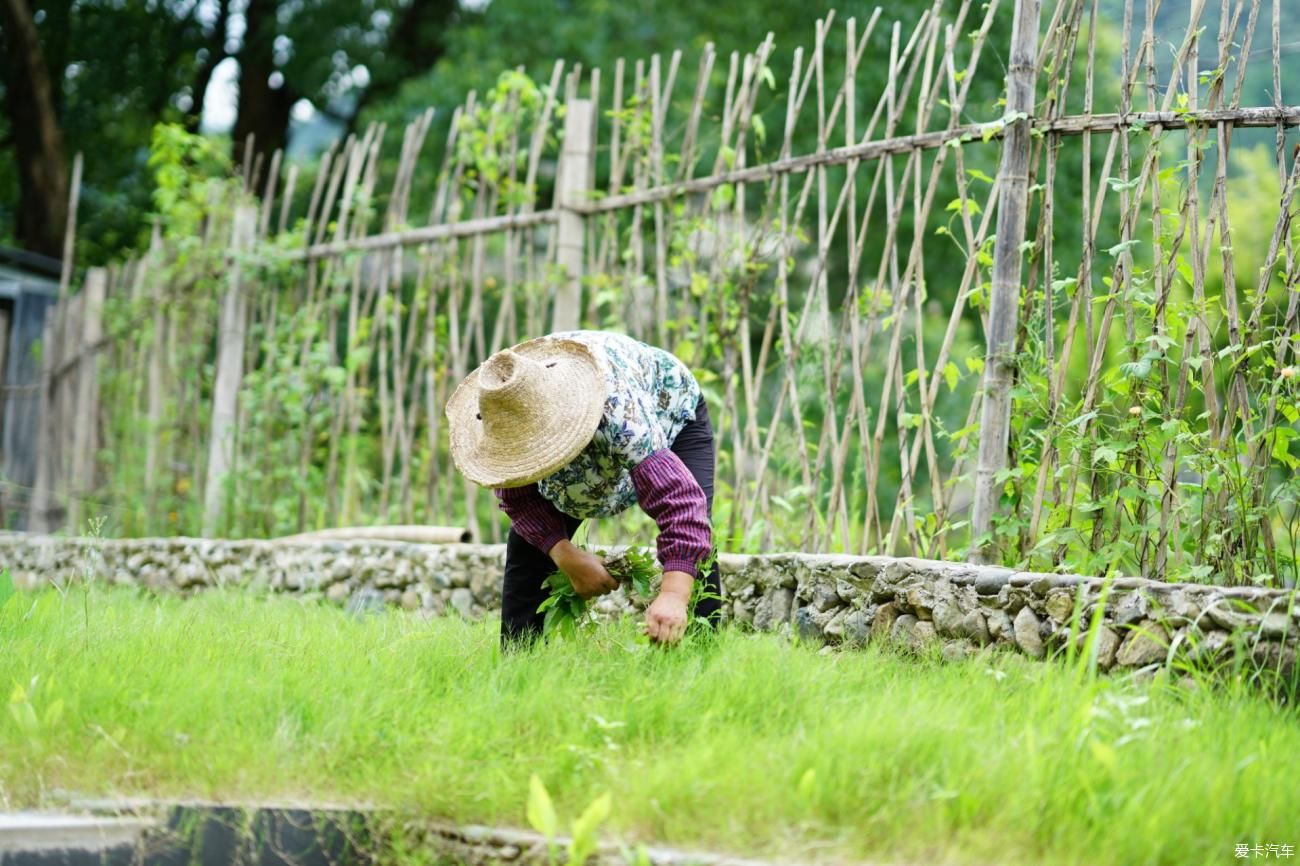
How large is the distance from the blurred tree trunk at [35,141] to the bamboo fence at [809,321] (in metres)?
4.85

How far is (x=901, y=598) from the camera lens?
3498mm

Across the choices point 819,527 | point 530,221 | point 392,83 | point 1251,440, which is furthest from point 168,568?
point 392,83

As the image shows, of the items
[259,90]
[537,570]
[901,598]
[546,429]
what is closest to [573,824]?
[546,429]

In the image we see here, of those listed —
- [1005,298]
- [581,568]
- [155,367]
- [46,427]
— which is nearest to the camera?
[581,568]

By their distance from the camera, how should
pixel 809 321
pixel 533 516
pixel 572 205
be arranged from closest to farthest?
pixel 533 516
pixel 809 321
pixel 572 205

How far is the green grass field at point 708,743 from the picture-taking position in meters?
2.23

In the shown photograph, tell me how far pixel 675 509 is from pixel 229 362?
14.6 feet

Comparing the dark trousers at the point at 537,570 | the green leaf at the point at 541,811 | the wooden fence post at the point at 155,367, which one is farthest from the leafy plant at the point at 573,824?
the wooden fence post at the point at 155,367

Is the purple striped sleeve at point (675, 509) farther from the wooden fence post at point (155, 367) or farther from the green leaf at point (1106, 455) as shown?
the wooden fence post at point (155, 367)

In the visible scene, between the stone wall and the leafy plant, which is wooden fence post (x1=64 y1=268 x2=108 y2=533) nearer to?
the stone wall

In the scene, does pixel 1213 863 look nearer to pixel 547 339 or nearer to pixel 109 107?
pixel 547 339

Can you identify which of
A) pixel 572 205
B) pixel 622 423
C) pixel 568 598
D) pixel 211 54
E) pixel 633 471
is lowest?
pixel 568 598

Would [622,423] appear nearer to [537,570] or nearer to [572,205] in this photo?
[537,570]

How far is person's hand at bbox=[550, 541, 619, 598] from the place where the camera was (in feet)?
10.2
